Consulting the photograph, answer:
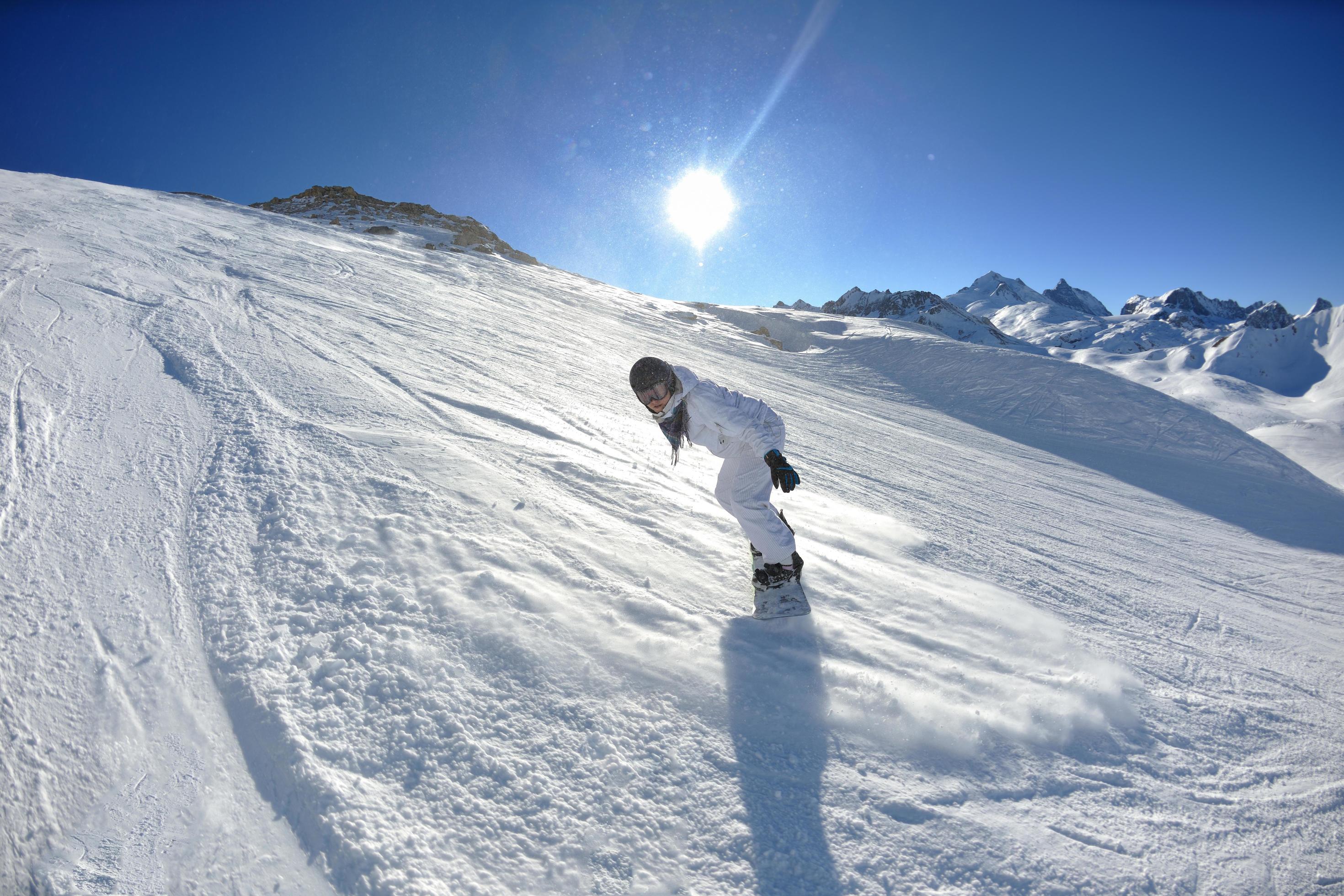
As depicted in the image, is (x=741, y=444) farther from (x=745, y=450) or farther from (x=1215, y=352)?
(x=1215, y=352)

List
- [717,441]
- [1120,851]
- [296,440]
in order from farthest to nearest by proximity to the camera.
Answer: [296,440]
[717,441]
[1120,851]

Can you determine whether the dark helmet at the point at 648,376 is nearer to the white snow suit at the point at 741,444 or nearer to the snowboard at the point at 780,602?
the white snow suit at the point at 741,444

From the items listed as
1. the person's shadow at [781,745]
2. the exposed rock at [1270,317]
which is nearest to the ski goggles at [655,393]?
the person's shadow at [781,745]

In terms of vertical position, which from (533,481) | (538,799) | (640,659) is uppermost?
(533,481)

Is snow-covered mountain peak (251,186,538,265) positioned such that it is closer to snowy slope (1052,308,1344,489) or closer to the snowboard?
the snowboard

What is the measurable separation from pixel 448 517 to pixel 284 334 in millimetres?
4295

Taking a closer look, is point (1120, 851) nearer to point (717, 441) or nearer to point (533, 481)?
point (717, 441)

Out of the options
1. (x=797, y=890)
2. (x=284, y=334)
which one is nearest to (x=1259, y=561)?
(x=797, y=890)

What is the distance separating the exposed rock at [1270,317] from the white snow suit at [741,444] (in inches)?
6994

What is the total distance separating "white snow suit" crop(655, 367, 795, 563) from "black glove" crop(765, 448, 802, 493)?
49mm

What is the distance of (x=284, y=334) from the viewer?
223 inches

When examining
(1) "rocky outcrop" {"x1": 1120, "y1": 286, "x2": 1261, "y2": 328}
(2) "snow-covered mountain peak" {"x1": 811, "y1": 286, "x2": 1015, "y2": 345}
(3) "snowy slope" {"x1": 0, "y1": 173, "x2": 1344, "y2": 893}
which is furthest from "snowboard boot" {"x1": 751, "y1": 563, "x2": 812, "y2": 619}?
(1) "rocky outcrop" {"x1": 1120, "y1": 286, "x2": 1261, "y2": 328}

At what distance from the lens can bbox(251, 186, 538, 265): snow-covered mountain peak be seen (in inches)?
922

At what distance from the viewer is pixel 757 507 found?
2.88 m
